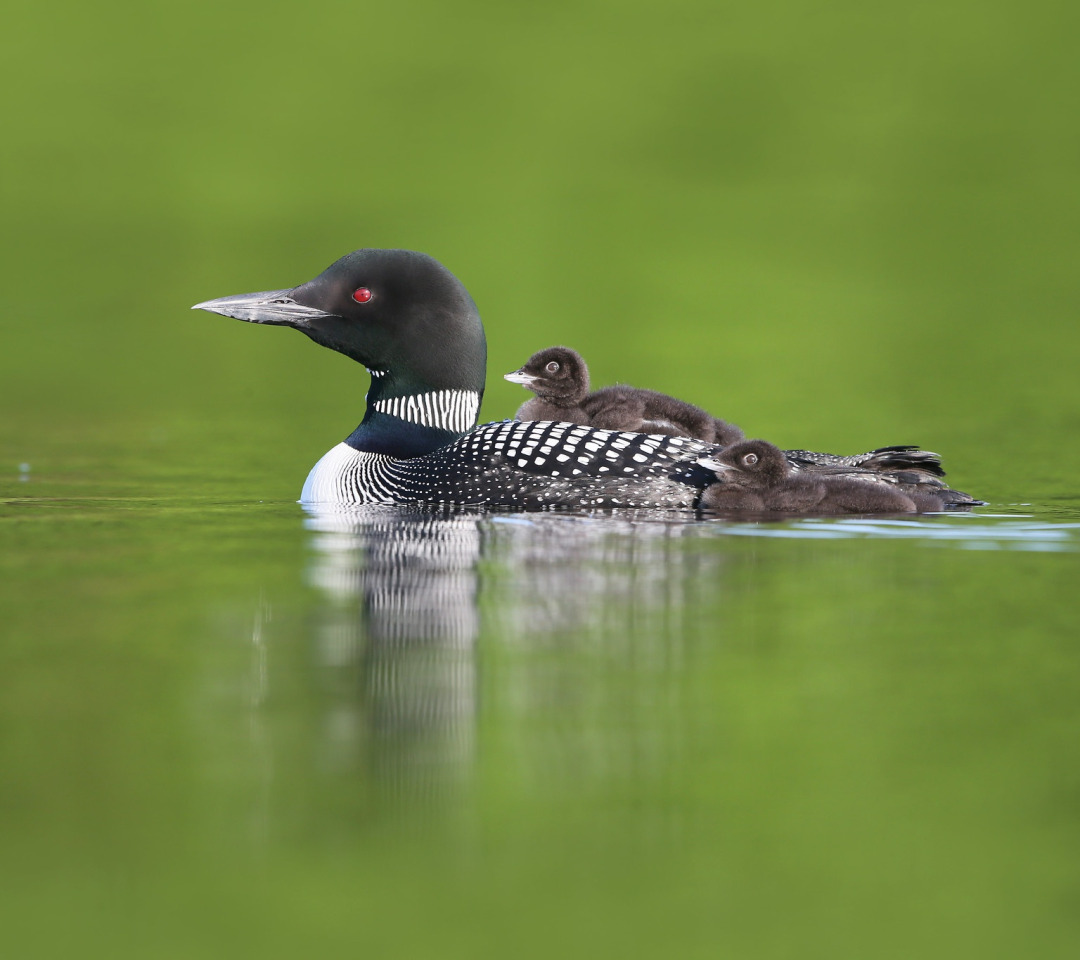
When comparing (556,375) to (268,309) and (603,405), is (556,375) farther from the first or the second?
(268,309)

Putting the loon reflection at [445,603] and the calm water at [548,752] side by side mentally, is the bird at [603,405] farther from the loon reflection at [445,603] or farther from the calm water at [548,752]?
the calm water at [548,752]

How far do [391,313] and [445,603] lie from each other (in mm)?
2266

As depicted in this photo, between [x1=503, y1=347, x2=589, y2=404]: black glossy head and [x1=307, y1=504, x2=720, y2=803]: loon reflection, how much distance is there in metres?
1.19

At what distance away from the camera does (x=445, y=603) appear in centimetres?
386

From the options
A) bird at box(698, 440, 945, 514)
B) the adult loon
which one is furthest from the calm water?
the adult loon

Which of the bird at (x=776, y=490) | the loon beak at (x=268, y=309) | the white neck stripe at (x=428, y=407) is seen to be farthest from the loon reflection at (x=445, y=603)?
the loon beak at (x=268, y=309)

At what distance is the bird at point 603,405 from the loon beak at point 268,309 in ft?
2.94

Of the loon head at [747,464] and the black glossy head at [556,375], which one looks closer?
the loon head at [747,464]

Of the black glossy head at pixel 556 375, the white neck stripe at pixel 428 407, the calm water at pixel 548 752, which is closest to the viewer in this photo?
the calm water at pixel 548 752

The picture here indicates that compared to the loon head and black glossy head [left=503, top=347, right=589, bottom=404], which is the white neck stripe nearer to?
black glossy head [left=503, top=347, right=589, bottom=404]

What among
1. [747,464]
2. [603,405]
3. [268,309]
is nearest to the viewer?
[747,464]

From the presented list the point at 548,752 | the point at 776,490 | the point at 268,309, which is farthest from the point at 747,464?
the point at 548,752

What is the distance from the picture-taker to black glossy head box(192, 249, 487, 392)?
19.5ft

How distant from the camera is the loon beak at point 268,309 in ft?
19.3
